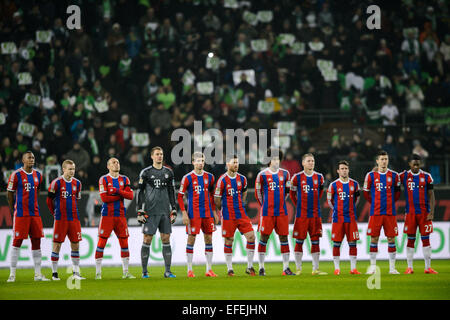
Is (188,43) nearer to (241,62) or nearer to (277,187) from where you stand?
(241,62)

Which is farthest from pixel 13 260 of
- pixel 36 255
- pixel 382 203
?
pixel 382 203

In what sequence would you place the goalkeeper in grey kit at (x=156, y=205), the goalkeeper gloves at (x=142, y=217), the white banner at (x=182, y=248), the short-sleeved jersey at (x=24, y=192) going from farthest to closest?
the white banner at (x=182, y=248) → the short-sleeved jersey at (x=24, y=192) → the goalkeeper in grey kit at (x=156, y=205) → the goalkeeper gloves at (x=142, y=217)

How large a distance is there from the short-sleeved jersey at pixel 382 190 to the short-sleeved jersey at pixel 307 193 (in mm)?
977

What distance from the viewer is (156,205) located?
13477mm

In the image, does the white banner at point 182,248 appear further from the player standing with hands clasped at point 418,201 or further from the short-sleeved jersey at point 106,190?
the player standing with hands clasped at point 418,201

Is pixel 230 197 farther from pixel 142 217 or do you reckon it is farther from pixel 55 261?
pixel 55 261

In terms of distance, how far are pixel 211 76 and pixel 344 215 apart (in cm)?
935

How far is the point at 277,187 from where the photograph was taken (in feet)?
44.9

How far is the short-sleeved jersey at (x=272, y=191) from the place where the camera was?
13648 mm

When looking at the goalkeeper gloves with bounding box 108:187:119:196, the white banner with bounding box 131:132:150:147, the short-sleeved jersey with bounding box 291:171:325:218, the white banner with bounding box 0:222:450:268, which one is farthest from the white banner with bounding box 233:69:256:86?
the goalkeeper gloves with bounding box 108:187:119:196

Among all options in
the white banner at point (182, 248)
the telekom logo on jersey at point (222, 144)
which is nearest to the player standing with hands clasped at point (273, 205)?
the white banner at point (182, 248)

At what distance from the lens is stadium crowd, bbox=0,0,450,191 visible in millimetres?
19984

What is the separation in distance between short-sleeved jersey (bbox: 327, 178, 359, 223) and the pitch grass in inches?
42.4
